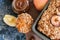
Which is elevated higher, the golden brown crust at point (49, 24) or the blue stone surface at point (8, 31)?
the golden brown crust at point (49, 24)

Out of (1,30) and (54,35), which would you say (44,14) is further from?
(1,30)

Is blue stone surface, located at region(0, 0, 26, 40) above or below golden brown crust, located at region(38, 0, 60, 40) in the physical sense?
below

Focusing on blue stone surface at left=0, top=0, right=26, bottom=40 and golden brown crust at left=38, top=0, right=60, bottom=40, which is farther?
blue stone surface at left=0, top=0, right=26, bottom=40

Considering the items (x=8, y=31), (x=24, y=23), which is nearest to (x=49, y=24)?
(x=24, y=23)

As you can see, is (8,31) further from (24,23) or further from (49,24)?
(49,24)

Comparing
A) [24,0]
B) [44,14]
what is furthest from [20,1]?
[44,14]
